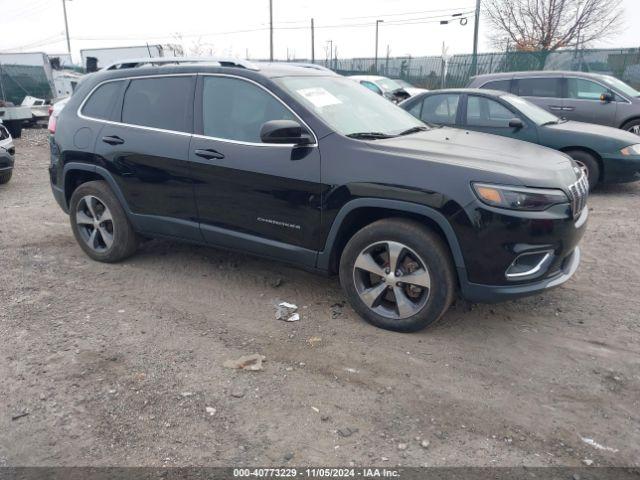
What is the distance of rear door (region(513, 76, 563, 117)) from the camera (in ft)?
31.7

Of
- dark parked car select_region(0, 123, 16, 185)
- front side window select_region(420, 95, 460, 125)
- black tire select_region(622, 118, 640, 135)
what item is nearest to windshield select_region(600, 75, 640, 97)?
black tire select_region(622, 118, 640, 135)

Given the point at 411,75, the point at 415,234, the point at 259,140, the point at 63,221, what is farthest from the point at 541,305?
the point at 411,75

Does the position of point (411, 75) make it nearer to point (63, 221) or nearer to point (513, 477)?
point (63, 221)

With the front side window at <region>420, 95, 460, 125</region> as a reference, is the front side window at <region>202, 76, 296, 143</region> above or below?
above

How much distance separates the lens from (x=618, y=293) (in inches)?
173

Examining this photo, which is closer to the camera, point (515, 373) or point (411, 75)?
point (515, 373)

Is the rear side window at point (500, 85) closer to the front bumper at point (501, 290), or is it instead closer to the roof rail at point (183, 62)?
the roof rail at point (183, 62)

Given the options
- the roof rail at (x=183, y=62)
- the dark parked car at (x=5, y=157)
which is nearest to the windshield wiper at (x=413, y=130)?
the roof rail at (x=183, y=62)

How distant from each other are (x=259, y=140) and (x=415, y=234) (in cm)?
138

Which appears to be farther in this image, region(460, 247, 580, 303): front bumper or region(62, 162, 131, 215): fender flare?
region(62, 162, 131, 215): fender flare

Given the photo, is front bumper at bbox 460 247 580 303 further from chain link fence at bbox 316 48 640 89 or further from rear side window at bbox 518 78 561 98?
chain link fence at bbox 316 48 640 89

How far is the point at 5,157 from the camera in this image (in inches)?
335

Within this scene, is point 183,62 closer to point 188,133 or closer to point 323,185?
point 188,133

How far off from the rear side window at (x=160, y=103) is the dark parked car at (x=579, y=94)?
22.5 ft
